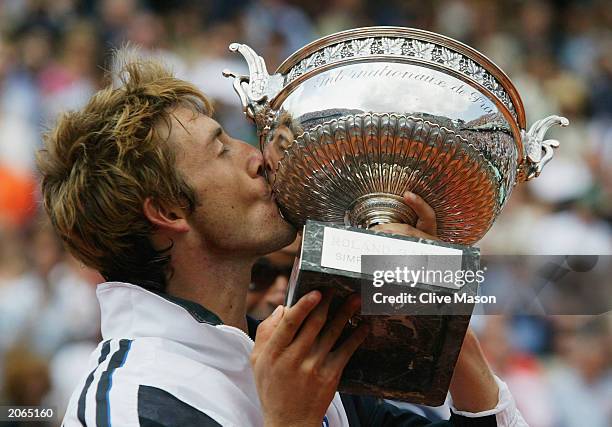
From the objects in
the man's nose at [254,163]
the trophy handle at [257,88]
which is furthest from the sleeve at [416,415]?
the trophy handle at [257,88]

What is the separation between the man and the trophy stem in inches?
1.0

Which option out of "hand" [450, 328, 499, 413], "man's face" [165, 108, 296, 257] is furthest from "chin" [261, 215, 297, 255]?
"hand" [450, 328, 499, 413]

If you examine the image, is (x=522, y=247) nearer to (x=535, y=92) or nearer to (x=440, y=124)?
(x=535, y=92)

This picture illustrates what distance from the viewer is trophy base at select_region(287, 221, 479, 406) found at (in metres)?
1.76

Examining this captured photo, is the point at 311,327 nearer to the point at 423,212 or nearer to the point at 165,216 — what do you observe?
the point at 423,212

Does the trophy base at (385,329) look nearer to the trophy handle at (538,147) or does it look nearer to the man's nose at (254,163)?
the man's nose at (254,163)

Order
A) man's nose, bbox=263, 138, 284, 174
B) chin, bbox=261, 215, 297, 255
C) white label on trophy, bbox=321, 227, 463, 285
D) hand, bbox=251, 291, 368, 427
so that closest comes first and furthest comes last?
white label on trophy, bbox=321, 227, 463, 285, hand, bbox=251, 291, 368, 427, man's nose, bbox=263, 138, 284, 174, chin, bbox=261, 215, 297, 255

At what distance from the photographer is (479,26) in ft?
23.9

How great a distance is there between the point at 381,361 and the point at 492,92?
57 cm

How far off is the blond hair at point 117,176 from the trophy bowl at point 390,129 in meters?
0.25

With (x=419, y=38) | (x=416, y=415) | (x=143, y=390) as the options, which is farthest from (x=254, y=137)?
(x=143, y=390)

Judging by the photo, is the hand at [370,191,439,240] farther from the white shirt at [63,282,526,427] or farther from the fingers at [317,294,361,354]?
the white shirt at [63,282,526,427]

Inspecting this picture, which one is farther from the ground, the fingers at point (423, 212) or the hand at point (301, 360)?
the fingers at point (423, 212)

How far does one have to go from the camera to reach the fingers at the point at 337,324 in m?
1.84
